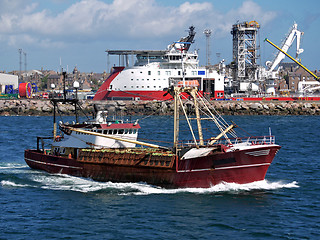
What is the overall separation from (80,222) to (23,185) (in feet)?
37.3

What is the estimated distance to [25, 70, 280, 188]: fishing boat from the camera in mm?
31266

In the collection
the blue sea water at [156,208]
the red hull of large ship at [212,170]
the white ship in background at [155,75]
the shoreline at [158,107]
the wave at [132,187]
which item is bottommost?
the blue sea water at [156,208]

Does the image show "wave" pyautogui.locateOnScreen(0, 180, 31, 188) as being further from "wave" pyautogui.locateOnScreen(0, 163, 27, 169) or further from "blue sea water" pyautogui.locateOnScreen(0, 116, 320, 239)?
"wave" pyautogui.locateOnScreen(0, 163, 27, 169)

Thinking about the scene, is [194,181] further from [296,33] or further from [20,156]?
[296,33]

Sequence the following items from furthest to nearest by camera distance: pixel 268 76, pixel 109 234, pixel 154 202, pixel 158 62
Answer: pixel 268 76 → pixel 158 62 → pixel 154 202 → pixel 109 234

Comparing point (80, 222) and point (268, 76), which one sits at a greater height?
point (268, 76)

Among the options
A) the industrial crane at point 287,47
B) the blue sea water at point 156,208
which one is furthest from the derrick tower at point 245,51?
the blue sea water at point 156,208

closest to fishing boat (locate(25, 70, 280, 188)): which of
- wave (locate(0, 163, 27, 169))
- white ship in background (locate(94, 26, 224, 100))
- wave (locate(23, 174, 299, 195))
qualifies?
wave (locate(23, 174, 299, 195))

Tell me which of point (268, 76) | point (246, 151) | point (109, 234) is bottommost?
point (109, 234)

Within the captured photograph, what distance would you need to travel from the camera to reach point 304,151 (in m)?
50.2

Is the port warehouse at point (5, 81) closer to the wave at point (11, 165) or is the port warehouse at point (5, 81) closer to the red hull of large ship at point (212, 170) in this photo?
the wave at point (11, 165)

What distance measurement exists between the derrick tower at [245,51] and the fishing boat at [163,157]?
8420cm

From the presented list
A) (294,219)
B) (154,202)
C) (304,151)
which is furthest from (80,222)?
(304,151)

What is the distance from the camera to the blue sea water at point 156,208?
2375 centimetres
